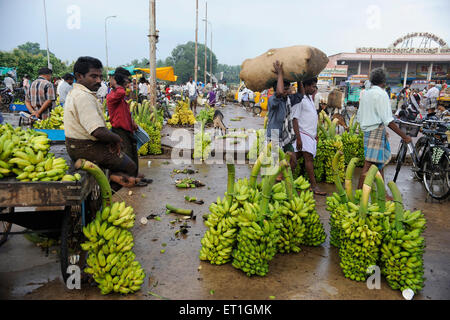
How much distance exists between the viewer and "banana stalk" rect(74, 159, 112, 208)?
2.61 meters

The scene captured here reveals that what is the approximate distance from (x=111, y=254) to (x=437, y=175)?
206 inches

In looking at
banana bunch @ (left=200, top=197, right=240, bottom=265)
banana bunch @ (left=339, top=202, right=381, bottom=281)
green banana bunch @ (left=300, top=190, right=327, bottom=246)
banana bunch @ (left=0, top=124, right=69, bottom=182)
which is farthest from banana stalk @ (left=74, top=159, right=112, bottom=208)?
banana bunch @ (left=339, top=202, right=381, bottom=281)

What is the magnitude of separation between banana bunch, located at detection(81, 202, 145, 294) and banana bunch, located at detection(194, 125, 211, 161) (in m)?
4.85

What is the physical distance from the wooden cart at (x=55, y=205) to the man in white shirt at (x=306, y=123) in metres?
3.09

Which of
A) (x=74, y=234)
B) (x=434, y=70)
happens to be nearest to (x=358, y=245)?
(x=74, y=234)

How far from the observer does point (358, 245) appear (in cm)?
299

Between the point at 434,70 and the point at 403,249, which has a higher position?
the point at 434,70

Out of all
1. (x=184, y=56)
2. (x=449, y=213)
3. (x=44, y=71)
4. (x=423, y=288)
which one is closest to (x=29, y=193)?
(x=423, y=288)

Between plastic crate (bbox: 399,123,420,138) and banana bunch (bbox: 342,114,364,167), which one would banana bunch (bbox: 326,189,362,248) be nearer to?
plastic crate (bbox: 399,123,420,138)

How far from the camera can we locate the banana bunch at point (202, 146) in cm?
763

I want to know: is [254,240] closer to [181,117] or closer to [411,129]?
[411,129]

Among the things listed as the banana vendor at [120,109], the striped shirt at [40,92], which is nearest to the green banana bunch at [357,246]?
the banana vendor at [120,109]

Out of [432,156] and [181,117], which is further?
[181,117]

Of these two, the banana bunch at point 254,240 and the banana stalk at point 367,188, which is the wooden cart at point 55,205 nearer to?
the banana bunch at point 254,240
